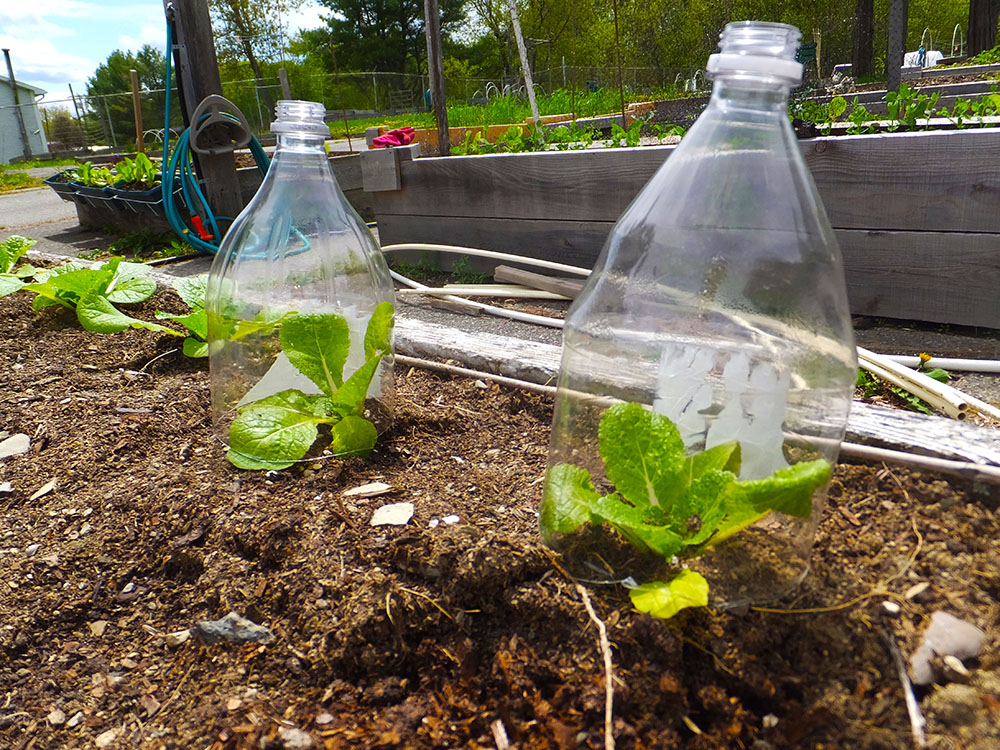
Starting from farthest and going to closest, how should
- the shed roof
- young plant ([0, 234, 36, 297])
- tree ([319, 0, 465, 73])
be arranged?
the shed roof
tree ([319, 0, 465, 73])
young plant ([0, 234, 36, 297])

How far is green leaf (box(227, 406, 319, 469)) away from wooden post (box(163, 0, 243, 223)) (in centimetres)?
356

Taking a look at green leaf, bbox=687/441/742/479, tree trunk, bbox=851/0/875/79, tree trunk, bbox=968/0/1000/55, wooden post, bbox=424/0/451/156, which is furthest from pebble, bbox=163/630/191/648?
tree trunk, bbox=968/0/1000/55

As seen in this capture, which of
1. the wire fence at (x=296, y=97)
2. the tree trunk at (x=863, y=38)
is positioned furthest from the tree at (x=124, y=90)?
the tree trunk at (x=863, y=38)

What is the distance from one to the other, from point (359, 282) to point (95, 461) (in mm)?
716

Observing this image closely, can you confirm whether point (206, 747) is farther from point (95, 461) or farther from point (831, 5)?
point (831, 5)

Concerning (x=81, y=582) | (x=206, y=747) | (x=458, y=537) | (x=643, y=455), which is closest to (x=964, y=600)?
(x=643, y=455)

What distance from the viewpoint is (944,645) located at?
82 cm

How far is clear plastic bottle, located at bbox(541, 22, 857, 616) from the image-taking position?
90 cm

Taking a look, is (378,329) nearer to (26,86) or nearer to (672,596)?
(672,596)

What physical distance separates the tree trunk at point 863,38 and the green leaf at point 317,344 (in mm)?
13426

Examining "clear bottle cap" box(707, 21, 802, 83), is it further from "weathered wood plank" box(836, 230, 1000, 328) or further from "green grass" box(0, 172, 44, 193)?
"green grass" box(0, 172, 44, 193)

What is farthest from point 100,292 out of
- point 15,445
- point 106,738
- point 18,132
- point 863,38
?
point 18,132

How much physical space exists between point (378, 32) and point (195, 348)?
3620 centimetres

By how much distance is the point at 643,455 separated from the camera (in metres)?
0.96
